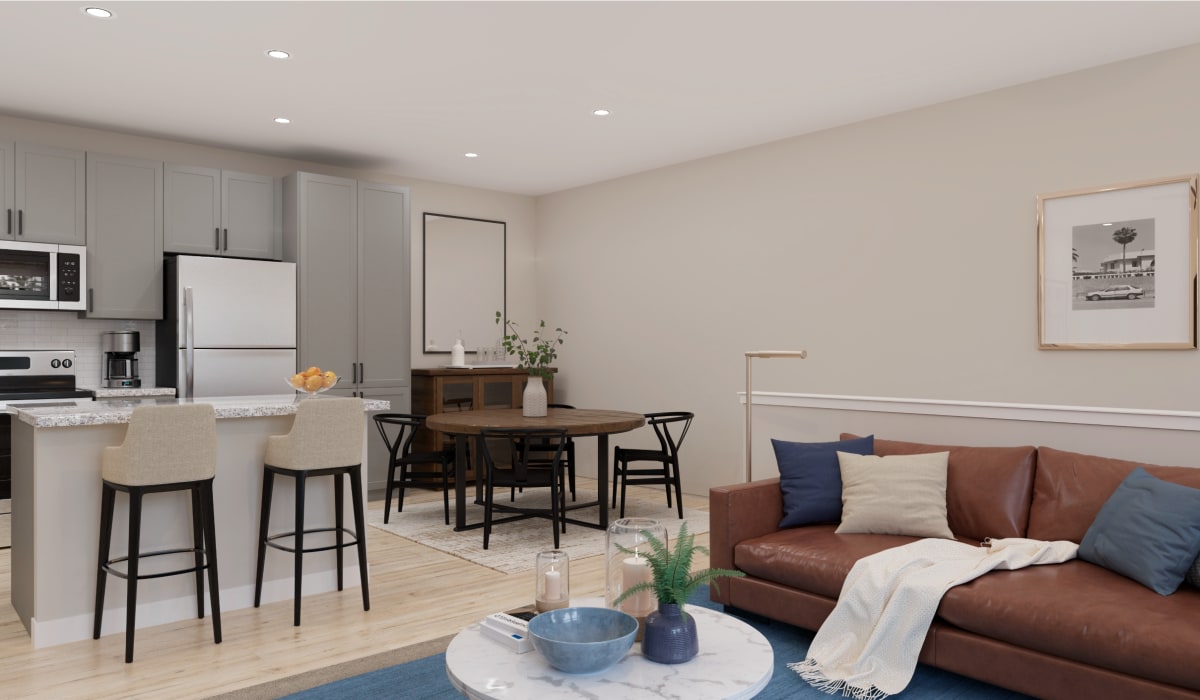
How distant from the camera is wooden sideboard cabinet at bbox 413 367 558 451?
6840 millimetres

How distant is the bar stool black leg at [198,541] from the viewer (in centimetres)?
342

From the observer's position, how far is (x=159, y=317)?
18.6 feet

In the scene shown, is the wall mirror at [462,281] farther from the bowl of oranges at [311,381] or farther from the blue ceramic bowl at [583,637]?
the blue ceramic bowl at [583,637]

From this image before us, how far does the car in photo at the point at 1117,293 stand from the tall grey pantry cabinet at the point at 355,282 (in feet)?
15.3

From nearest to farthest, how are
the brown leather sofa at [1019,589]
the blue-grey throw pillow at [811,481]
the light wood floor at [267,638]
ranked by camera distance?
the brown leather sofa at [1019,589], the light wood floor at [267,638], the blue-grey throw pillow at [811,481]

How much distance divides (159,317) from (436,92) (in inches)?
97.5

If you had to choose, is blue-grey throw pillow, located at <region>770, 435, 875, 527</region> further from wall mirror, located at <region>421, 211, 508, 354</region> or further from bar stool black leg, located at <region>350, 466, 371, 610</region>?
wall mirror, located at <region>421, 211, 508, 354</region>

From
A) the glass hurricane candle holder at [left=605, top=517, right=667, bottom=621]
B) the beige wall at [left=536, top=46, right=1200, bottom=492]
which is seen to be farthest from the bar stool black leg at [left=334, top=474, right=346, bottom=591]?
the beige wall at [left=536, top=46, right=1200, bottom=492]

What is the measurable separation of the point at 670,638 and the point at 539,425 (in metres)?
2.94

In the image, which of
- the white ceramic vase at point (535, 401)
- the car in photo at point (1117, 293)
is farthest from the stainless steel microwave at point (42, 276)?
the car in photo at point (1117, 293)

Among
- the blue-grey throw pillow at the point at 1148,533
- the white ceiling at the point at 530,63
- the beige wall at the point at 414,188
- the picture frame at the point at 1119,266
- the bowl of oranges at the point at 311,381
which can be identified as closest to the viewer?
the blue-grey throw pillow at the point at 1148,533

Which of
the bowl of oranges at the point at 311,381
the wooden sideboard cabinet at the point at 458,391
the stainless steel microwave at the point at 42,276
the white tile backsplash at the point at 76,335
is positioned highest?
the stainless steel microwave at the point at 42,276

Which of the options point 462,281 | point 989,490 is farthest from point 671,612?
point 462,281

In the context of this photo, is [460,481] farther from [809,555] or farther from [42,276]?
[42,276]
